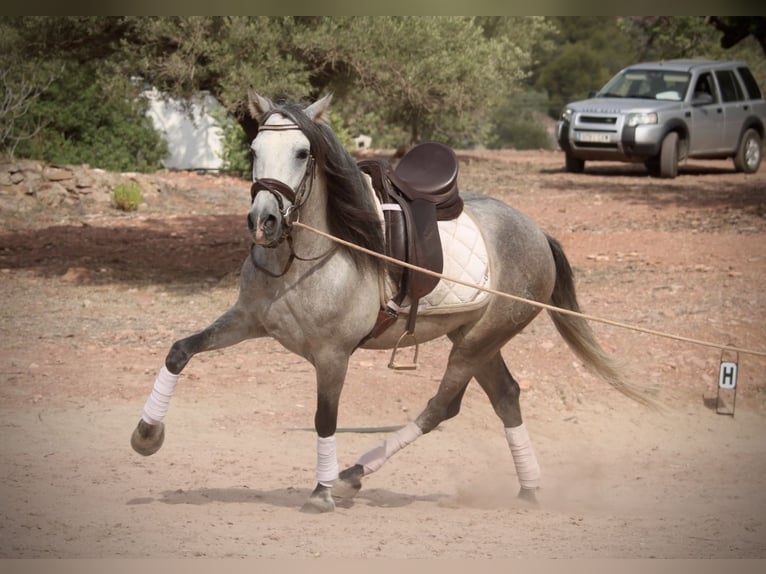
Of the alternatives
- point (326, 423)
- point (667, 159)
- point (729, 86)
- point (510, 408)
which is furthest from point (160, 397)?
point (729, 86)

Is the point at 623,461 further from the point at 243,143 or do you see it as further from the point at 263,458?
the point at 243,143

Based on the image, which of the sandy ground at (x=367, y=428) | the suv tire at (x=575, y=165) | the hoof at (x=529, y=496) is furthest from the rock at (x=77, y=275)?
the suv tire at (x=575, y=165)

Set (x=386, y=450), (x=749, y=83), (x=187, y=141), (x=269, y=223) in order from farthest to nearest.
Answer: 1. (x=187, y=141)
2. (x=749, y=83)
3. (x=386, y=450)
4. (x=269, y=223)

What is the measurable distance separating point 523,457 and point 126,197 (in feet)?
40.1

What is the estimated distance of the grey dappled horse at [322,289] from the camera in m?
5.27

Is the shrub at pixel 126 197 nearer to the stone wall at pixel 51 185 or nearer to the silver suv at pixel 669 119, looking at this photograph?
the stone wall at pixel 51 185

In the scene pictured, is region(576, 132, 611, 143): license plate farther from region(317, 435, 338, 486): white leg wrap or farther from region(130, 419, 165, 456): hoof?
region(130, 419, 165, 456): hoof

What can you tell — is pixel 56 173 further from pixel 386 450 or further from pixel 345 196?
pixel 345 196

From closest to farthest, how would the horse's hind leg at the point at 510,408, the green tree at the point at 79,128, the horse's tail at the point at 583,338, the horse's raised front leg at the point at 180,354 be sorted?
the horse's raised front leg at the point at 180,354, the horse's hind leg at the point at 510,408, the horse's tail at the point at 583,338, the green tree at the point at 79,128

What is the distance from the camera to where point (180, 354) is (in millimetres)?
5590

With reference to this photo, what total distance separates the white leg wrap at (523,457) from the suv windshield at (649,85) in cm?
1591

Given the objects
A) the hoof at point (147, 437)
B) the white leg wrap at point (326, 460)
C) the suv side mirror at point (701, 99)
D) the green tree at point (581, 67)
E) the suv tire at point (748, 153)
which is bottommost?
the green tree at point (581, 67)

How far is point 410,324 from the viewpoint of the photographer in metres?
5.98

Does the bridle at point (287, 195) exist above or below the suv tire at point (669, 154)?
above
